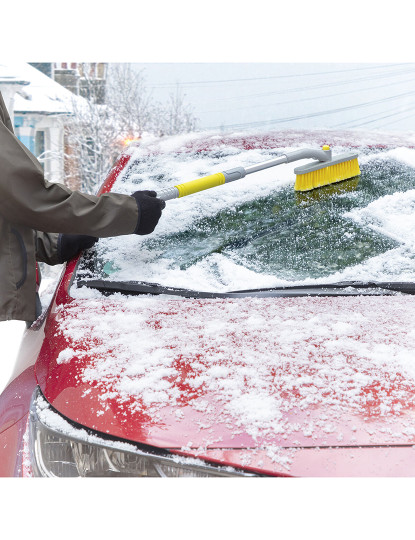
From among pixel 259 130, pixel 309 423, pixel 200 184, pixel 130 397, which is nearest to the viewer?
pixel 309 423

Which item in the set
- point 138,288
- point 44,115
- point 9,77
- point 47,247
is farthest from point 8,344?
point 44,115

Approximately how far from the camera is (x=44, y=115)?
12.6 metres

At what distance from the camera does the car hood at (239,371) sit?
1278 mm

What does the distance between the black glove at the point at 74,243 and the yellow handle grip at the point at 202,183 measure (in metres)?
0.41

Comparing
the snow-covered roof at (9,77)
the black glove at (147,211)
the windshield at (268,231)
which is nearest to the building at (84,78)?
the snow-covered roof at (9,77)

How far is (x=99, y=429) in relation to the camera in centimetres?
137

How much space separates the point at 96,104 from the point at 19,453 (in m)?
12.9

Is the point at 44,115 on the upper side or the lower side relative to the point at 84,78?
lower

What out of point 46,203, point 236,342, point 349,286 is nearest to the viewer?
point 236,342

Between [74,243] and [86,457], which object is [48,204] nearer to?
[74,243]

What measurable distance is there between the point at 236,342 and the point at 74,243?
100 cm

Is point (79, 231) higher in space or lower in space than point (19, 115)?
higher

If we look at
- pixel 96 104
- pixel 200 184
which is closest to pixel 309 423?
pixel 200 184

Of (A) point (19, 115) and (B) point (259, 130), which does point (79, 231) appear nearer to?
(B) point (259, 130)
